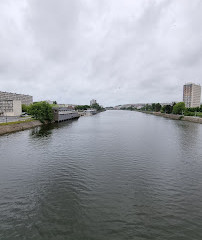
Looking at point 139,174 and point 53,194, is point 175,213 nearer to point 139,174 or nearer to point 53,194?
point 139,174

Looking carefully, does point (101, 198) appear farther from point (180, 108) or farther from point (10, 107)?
point (10, 107)

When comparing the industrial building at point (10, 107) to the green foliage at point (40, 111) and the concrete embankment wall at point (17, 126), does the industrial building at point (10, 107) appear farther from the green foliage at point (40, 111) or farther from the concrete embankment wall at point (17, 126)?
the concrete embankment wall at point (17, 126)

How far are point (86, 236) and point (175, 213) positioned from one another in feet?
24.1

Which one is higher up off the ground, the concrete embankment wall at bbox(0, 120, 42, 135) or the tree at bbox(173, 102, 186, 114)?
the tree at bbox(173, 102, 186, 114)

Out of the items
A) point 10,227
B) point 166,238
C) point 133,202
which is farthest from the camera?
point 133,202

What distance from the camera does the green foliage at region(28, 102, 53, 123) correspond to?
6894 centimetres

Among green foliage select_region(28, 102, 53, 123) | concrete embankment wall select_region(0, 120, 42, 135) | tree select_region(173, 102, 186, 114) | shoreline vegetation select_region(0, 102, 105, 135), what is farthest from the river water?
tree select_region(173, 102, 186, 114)

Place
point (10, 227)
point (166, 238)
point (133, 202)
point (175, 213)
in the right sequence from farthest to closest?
point (133, 202), point (175, 213), point (10, 227), point (166, 238)

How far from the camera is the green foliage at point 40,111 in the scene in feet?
226

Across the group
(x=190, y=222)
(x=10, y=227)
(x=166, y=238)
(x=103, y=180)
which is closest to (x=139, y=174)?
(x=103, y=180)

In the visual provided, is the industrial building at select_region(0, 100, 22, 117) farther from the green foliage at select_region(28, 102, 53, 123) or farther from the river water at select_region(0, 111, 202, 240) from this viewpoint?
the river water at select_region(0, 111, 202, 240)

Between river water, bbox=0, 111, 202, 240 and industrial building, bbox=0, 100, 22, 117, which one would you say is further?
industrial building, bbox=0, 100, 22, 117

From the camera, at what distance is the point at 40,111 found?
69688 mm

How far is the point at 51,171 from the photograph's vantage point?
19.4 metres
